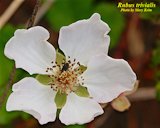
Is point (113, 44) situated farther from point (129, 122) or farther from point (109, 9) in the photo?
point (129, 122)

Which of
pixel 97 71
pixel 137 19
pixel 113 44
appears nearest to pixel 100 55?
pixel 97 71

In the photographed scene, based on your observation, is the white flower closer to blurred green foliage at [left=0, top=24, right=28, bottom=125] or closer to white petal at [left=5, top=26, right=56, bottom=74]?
white petal at [left=5, top=26, right=56, bottom=74]

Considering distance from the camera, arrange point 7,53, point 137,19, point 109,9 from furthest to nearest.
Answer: point 137,19 → point 109,9 → point 7,53

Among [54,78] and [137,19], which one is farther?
[137,19]

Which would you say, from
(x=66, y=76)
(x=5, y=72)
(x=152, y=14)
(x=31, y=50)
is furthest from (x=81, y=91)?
(x=152, y=14)

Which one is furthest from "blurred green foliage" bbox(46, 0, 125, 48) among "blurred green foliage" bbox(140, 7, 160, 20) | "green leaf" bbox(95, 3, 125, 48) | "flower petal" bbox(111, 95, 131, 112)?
"flower petal" bbox(111, 95, 131, 112)

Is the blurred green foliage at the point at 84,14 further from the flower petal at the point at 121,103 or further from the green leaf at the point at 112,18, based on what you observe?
the flower petal at the point at 121,103
